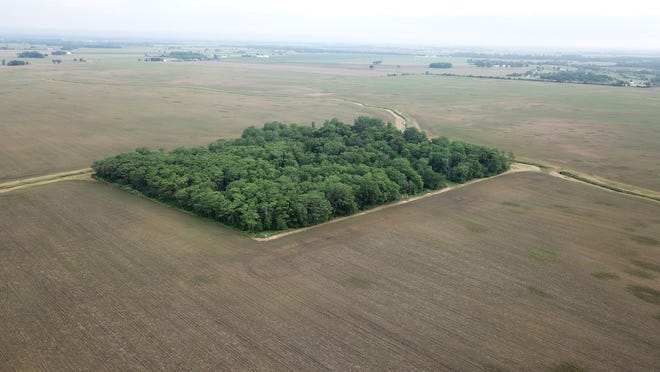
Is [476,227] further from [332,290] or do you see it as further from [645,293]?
[332,290]

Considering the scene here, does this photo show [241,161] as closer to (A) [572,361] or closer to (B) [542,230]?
(B) [542,230]

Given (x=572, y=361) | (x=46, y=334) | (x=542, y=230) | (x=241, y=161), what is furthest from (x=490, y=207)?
(x=46, y=334)

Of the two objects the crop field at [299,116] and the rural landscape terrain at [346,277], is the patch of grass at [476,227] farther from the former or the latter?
the crop field at [299,116]

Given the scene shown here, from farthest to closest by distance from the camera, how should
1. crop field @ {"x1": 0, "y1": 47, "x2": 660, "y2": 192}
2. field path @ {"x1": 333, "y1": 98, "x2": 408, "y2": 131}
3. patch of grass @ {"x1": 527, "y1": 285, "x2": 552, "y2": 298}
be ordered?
field path @ {"x1": 333, "y1": 98, "x2": 408, "y2": 131}
crop field @ {"x1": 0, "y1": 47, "x2": 660, "y2": 192}
patch of grass @ {"x1": 527, "y1": 285, "x2": 552, "y2": 298}

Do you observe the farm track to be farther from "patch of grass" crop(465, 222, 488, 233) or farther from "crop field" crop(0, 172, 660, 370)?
"crop field" crop(0, 172, 660, 370)

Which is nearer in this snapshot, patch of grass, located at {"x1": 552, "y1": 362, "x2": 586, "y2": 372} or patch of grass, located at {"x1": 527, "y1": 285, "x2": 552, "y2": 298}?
patch of grass, located at {"x1": 552, "y1": 362, "x2": 586, "y2": 372}

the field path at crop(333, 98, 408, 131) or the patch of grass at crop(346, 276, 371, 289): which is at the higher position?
the field path at crop(333, 98, 408, 131)

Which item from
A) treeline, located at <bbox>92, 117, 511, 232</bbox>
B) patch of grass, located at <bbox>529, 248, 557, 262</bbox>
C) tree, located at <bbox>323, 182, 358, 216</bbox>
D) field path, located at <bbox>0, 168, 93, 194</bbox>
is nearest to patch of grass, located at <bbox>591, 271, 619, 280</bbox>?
patch of grass, located at <bbox>529, 248, 557, 262</bbox>
